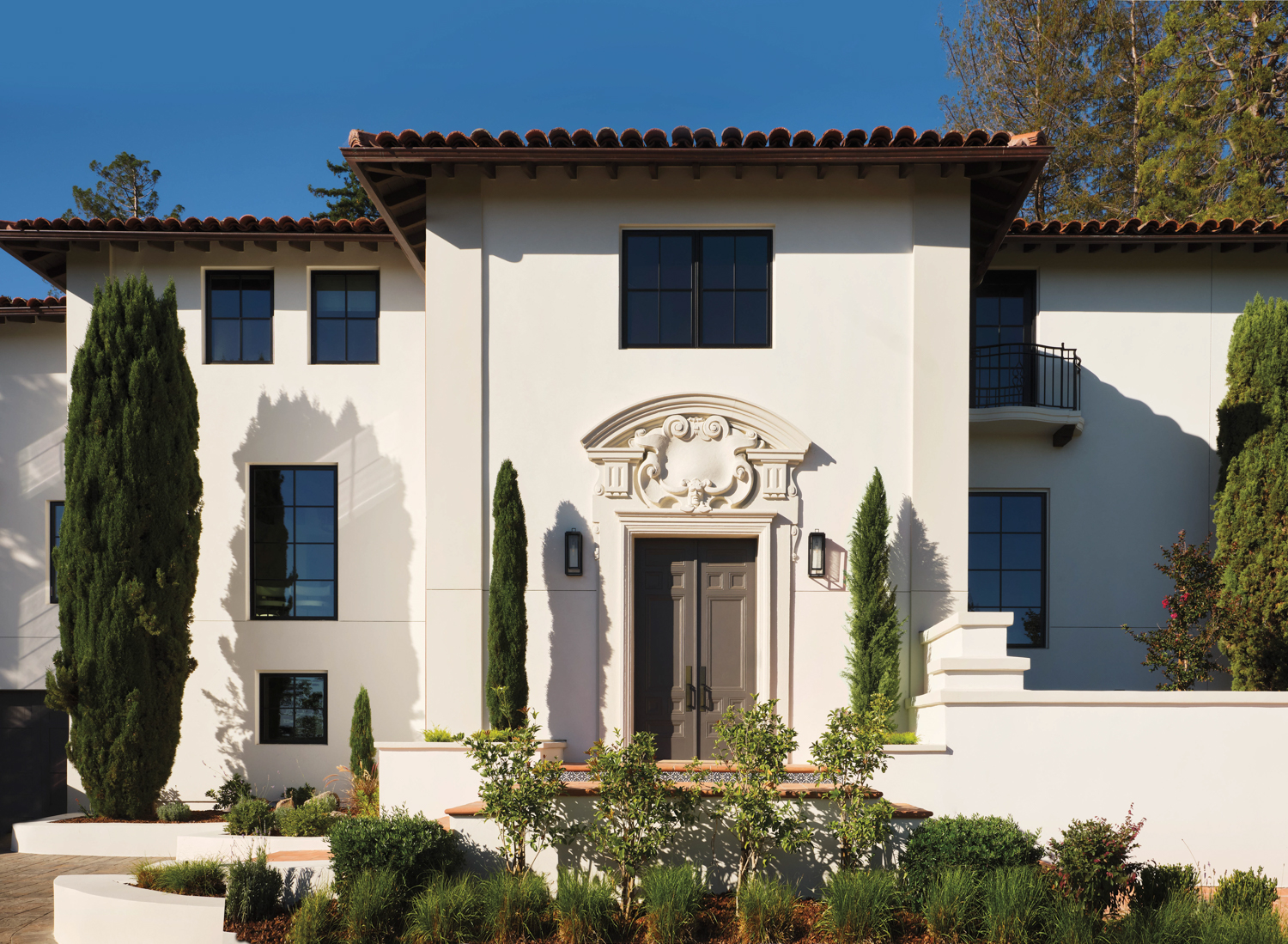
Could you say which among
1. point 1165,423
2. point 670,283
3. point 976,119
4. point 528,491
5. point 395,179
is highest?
point 976,119

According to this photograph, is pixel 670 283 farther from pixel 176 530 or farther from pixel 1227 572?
pixel 1227 572

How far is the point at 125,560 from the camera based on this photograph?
34.2ft

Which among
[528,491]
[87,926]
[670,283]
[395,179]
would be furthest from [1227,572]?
[87,926]

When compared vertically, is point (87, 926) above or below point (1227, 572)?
below

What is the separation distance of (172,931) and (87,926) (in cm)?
83

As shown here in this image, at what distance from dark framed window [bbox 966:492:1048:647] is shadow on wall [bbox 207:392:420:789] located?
777 cm

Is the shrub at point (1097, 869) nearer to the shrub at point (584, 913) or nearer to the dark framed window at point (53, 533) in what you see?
the shrub at point (584, 913)

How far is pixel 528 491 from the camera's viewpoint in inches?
388

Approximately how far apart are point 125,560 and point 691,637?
6.86 m

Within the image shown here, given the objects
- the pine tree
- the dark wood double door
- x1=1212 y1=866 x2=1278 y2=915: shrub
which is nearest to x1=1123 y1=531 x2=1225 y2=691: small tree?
x1=1212 y1=866 x2=1278 y2=915: shrub

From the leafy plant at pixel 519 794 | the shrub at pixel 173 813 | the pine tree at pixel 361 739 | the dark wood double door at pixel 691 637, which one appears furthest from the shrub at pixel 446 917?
the shrub at pixel 173 813

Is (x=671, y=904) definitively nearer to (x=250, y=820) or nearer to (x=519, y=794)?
(x=519, y=794)

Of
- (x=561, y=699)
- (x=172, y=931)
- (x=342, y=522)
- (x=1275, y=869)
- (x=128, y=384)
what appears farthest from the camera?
(x=342, y=522)

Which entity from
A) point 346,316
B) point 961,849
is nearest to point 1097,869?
point 961,849
